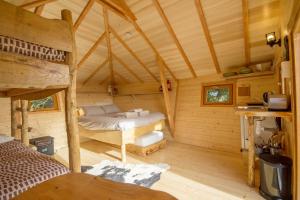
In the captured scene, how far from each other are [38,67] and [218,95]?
393cm

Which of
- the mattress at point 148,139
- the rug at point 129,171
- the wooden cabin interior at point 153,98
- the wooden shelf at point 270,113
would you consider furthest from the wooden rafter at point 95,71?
the wooden shelf at point 270,113

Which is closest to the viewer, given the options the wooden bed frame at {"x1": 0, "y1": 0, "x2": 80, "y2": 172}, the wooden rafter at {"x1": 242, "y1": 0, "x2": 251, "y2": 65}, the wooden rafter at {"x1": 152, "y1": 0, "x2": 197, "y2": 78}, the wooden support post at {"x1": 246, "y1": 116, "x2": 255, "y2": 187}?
the wooden bed frame at {"x1": 0, "y1": 0, "x2": 80, "y2": 172}

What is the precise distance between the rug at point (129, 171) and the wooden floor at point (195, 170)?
0.49 feet

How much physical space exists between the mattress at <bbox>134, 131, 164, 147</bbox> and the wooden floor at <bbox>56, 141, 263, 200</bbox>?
0.93 feet

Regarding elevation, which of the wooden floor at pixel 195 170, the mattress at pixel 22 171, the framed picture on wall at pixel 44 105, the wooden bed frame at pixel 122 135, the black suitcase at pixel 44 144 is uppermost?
the framed picture on wall at pixel 44 105

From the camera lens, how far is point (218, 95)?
4.36 metres

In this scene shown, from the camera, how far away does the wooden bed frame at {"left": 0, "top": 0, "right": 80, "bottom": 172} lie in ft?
4.19

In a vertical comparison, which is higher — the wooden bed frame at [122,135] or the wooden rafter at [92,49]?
the wooden rafter at [92,49]

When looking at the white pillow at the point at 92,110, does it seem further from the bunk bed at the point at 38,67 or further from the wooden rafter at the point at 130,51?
the bunk bed at the point at 38,67

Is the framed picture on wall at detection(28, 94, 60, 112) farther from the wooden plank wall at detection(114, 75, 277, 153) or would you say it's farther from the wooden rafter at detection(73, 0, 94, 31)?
the wooden plank wall at detection(114, 75, 277, 153)

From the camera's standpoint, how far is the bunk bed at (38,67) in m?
1.24

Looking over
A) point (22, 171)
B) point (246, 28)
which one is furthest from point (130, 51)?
point (22, 171)

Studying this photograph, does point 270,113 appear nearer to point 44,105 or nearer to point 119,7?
point 119,7

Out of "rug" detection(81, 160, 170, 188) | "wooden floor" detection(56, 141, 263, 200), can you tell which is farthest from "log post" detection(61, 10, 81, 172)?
"wooden floor" detection(56, 141, 263, 200)
